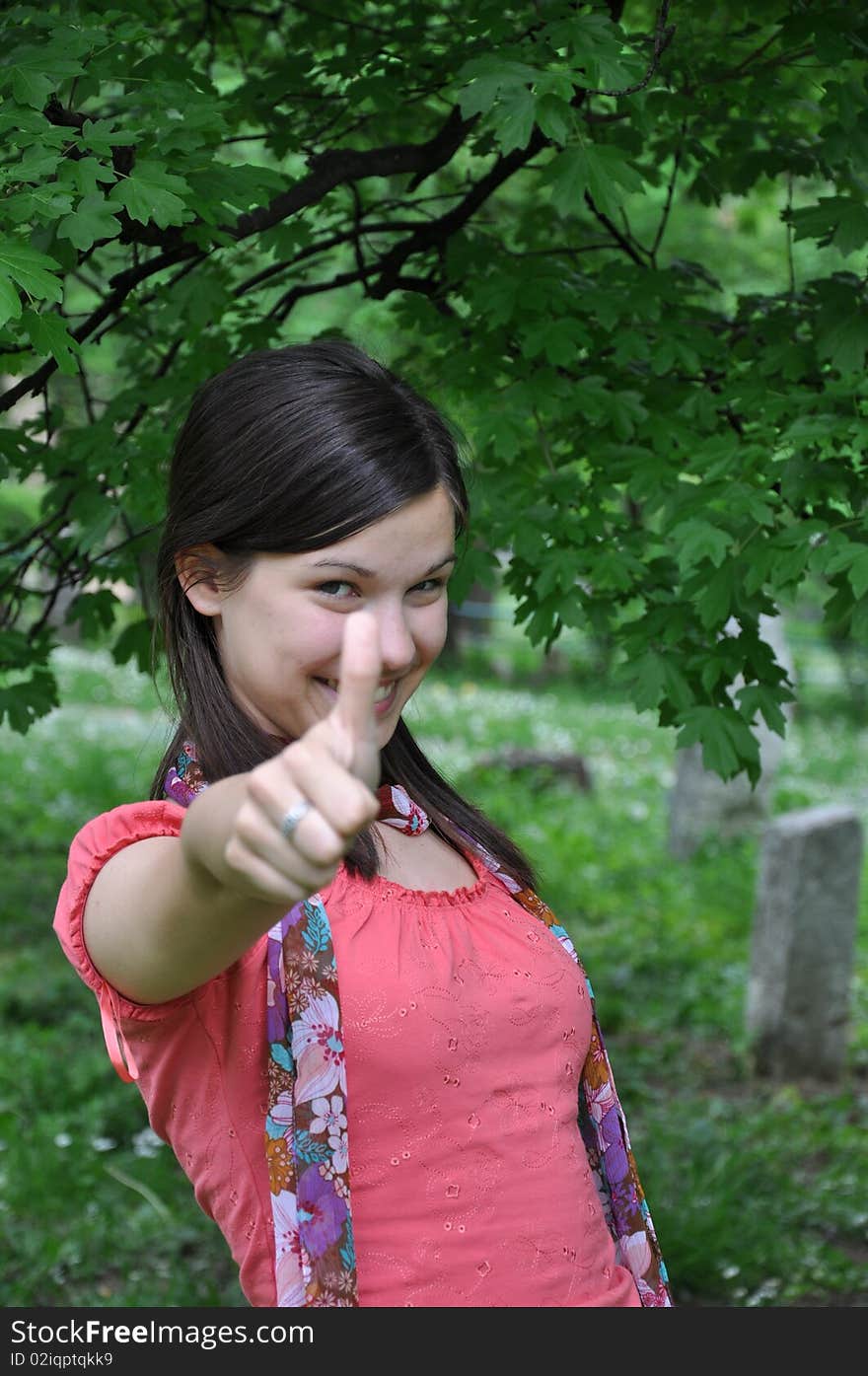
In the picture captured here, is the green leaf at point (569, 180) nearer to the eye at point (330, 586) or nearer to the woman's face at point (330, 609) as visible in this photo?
the woman's face at point (330, 609)

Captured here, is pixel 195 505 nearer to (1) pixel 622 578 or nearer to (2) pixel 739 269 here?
(1) pixel 622 578

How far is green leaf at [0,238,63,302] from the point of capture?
183 cm

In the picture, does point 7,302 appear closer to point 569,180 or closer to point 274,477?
point 274,477

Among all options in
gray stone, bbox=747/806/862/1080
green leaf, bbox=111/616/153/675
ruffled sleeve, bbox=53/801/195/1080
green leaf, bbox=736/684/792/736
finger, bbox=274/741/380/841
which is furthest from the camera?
gray stone, bbox=747/806/862/1080

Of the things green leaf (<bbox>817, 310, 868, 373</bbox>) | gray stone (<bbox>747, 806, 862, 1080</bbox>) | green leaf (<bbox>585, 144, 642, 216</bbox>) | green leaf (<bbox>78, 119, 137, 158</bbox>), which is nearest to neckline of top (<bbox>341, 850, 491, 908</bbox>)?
green leaf (<bbox>78, 119, 137, 158</bbox>)

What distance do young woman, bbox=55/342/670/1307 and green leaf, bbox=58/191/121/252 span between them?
49cm

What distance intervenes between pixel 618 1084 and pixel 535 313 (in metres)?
3.21

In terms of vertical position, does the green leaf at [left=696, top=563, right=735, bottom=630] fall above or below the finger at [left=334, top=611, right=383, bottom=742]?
below

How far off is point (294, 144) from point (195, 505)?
167 centimetres

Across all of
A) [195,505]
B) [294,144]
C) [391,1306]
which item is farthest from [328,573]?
[294,144]

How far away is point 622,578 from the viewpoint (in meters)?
2.60

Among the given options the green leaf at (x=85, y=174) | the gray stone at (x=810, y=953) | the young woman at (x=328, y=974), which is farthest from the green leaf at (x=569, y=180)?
the gray stone at (x=810, y=953)

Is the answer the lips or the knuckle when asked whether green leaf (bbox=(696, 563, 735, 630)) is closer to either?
the lips

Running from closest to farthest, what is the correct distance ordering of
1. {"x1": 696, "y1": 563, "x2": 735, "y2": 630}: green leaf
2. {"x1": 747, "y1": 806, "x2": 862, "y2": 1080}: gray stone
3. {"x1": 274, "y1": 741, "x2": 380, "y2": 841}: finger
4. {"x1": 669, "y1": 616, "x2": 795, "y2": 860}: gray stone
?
{"x1": 274, "y1": 741, "x2": 380, "y2": 841}: finger
{"x1": 696, "y1": 563, "x2": 735, "y2": 630}: green leaf
{"x1": 747, "y1": 806, "x2": 862, "y2": 1080}: gray stone
{"x1": 669, "y1": 616, "x2": 795, "y2": 860}: gray stone
